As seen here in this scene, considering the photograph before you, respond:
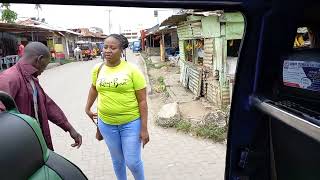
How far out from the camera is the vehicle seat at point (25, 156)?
174 cm

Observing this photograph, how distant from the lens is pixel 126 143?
408 centimetres

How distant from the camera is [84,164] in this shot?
6.27 metres

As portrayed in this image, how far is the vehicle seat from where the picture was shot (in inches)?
68.6

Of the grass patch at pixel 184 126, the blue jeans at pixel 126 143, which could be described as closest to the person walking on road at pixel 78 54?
the grass patch at pixel 184 126

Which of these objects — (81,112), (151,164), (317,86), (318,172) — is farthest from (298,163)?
(81,112)

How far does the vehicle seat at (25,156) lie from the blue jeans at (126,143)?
73.3 inches

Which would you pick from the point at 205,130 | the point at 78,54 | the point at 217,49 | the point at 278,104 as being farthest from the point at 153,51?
the point at 278,104

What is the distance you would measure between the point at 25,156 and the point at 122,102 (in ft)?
7.33

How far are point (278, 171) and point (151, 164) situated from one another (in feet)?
13.5

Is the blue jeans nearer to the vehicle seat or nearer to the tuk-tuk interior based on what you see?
the tuk-tuk interior

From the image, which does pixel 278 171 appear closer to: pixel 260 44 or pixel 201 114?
pixel 260 44

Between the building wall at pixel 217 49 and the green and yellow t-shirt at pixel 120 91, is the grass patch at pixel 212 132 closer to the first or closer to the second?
the building wall at pixel 217 49

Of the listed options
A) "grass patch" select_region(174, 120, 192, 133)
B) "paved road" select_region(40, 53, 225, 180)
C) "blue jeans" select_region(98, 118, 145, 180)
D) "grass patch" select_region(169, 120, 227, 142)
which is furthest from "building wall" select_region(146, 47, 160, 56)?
"blue jeans" select_region(98, 118, 145, 180)

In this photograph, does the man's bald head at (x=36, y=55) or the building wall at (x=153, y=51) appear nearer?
the man's bald head at (x=36, y=55)
